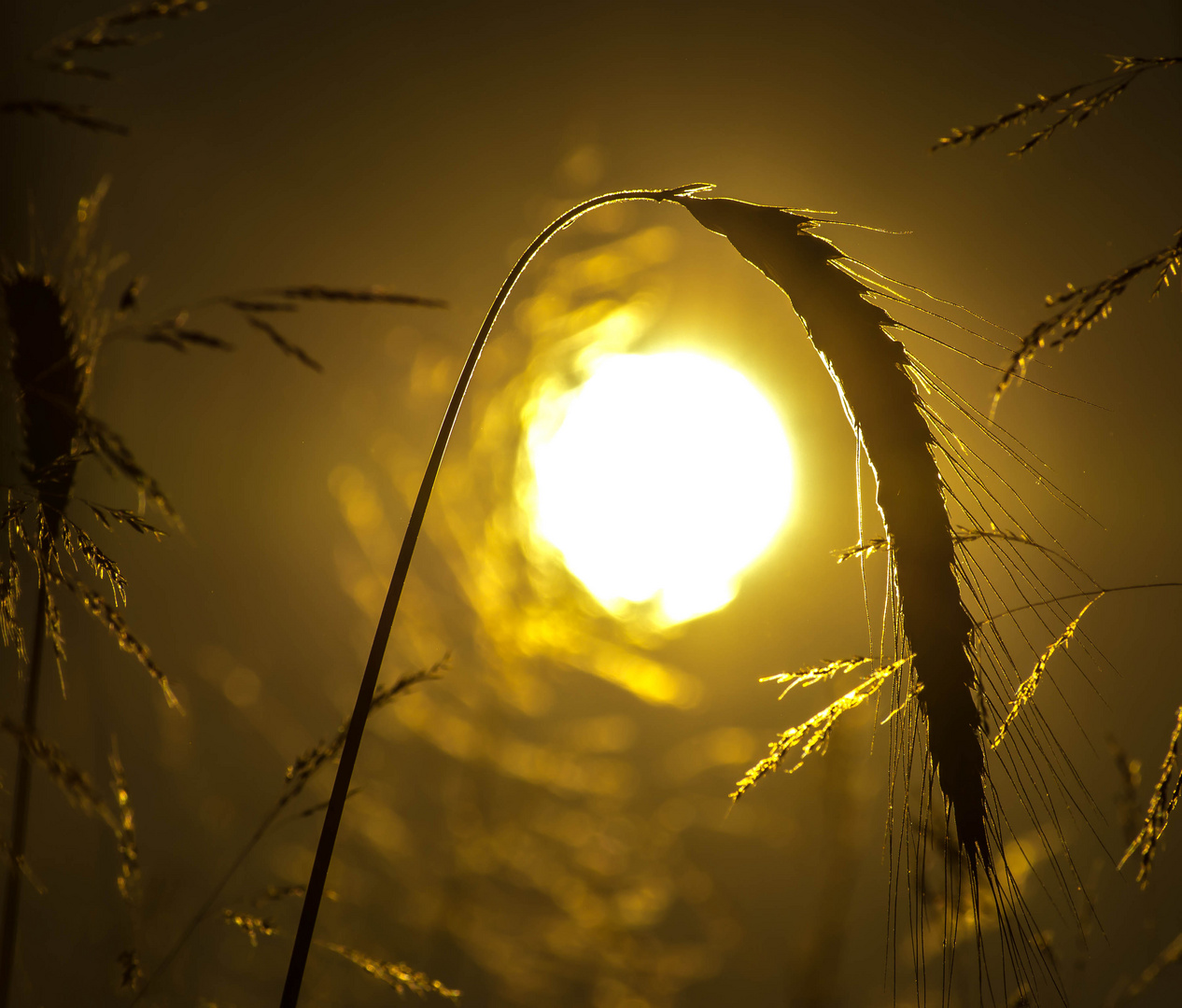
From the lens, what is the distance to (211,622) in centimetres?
327

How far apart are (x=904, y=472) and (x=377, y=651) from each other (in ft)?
2.22

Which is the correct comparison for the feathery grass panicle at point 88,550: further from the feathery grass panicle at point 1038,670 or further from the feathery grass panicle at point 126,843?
the feathery grass panicle at point 1038,670

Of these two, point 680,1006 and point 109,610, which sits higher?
point 109,610

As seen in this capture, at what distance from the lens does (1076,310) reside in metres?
0.65

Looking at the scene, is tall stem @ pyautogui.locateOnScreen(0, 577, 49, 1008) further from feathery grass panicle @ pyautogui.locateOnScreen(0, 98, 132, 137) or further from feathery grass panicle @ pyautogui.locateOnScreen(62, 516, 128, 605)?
feathery grass panicle @ pyautogui.locateOnScreen(0, 98, 132, 137)

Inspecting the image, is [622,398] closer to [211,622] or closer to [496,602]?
[496,602]

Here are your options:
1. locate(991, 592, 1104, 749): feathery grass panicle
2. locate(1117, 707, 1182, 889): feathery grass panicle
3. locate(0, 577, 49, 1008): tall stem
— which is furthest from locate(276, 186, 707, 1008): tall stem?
locate(1117, 707, 1182, 889): feathery grass panicle

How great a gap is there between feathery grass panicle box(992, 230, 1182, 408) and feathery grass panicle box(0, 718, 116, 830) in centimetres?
86

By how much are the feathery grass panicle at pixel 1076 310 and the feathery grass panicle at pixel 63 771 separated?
33.9 inches

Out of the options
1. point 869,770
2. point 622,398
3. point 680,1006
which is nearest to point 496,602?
point 622,398

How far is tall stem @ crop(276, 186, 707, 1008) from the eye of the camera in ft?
2.55

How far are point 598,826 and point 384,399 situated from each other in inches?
110

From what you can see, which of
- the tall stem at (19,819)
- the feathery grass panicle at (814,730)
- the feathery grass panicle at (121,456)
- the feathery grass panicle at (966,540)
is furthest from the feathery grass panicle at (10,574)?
the feathery grass panicle at (966,540)

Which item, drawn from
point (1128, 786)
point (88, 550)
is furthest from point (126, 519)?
point (1128, 786)
